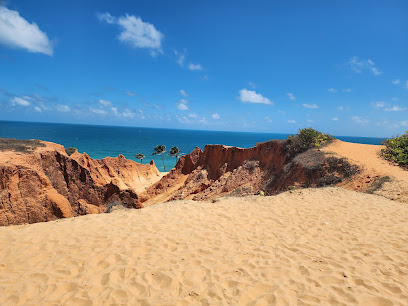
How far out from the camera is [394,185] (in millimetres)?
11172

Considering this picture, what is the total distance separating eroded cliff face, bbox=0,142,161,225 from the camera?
9.53 m

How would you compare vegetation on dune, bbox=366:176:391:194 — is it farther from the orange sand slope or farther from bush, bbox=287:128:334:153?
bush, bbox=287:128:334:153

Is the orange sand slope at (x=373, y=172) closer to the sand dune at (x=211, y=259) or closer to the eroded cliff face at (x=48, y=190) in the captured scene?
the sand dune at (x=211, y=259)

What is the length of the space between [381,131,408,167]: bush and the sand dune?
25.9 feet

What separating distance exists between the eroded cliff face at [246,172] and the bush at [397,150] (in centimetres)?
347

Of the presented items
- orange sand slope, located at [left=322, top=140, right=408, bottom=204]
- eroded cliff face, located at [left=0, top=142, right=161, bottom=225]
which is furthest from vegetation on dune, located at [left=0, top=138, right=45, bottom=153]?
orange sand slope, located at [left=322, top=140, right=408, bottom=204]

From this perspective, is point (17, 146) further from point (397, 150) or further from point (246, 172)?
point (397, 150)

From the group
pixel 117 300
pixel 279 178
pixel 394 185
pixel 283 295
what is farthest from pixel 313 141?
pixel 117 300

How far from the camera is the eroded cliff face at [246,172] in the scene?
15.2 metres

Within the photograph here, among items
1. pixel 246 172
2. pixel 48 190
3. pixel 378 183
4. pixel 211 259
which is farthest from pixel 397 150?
pixel 48 190

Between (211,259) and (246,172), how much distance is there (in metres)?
18.2

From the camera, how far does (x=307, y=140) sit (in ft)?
65.2

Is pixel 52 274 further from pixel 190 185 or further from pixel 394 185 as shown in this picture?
pixel 190 185

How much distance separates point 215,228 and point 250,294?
10.3 ft
